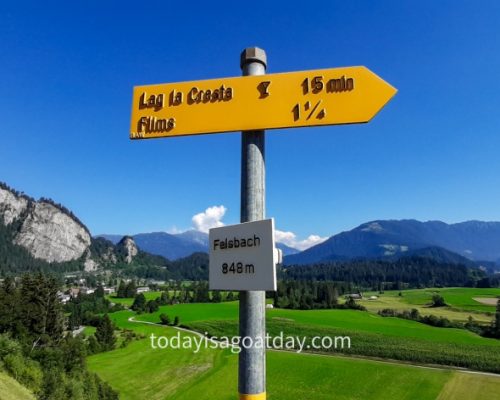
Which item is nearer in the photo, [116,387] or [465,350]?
[116,387]

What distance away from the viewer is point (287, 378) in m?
46.9

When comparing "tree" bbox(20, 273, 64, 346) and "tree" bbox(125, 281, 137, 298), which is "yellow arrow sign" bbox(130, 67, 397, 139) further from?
"tree" bbox(125, 281, 137, 298)

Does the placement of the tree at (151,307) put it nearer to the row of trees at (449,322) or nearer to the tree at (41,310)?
the tree at (41,310)

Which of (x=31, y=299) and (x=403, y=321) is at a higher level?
(x=31, y=299)

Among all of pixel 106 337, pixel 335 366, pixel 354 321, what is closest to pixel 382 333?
pixel 354 321

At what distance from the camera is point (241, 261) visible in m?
2.91

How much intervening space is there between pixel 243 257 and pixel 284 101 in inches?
56.1

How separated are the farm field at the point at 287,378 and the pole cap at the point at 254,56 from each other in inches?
1623

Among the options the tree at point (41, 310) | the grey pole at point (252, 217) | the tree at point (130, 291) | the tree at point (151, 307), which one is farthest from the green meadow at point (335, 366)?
the tree at point (130, 291)

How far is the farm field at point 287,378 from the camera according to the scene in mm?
41094

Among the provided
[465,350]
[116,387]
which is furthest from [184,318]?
[465,350]

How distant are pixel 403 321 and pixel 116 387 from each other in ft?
209

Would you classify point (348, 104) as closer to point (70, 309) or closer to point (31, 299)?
point (31, 299)

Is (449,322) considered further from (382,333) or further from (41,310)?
(41,310)
